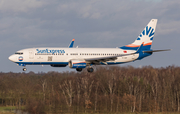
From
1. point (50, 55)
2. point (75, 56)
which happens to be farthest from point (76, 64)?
point (50, 55)

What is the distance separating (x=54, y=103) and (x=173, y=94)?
53.4 m

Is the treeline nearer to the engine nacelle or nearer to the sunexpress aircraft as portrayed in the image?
the sunexpress aircraft

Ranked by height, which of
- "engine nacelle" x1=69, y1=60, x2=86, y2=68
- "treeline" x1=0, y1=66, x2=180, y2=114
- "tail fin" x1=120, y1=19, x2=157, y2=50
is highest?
"tail fin" x1=120, y1=19, x2=157, y2=50

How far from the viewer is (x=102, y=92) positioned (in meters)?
127

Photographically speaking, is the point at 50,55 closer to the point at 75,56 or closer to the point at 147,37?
the point at 75,56

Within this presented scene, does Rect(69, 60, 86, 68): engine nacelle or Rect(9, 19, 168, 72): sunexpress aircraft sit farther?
Rect(69, 60, 86, 68): engine nacelle

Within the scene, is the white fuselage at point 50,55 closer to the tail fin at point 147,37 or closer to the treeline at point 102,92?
the tail fin at point 147,37

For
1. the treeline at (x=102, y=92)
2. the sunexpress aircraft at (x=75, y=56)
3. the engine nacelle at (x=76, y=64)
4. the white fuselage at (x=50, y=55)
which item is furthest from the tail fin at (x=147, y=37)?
the treeline at (x=102, y=92)

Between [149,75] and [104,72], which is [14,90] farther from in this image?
[149,75]

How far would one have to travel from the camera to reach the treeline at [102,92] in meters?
116

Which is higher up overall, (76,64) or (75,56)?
(75,56)

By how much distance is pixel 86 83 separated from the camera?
404ft

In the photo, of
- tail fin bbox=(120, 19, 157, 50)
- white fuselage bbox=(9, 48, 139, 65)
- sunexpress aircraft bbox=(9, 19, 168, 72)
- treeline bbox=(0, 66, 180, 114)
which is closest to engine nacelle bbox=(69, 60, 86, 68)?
sunexpress aircraft bbox=(9, 19, 168, 72)

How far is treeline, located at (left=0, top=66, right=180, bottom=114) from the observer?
116312 millimetres
